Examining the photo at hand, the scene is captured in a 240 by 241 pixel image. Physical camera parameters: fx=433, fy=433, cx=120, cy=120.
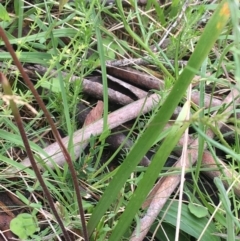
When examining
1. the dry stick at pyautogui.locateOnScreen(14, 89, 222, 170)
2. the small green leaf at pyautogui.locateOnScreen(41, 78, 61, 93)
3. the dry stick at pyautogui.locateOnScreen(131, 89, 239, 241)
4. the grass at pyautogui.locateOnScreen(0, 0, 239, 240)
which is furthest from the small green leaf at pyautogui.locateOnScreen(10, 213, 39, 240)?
the small green leaf at pyautogui.locateOnScreen(41, 78, 61, 93)

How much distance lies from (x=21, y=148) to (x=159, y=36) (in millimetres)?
655

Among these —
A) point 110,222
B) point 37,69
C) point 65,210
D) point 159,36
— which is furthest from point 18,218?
point 159,36

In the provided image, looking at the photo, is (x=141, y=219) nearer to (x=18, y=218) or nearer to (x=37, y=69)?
(x=18, y=218)

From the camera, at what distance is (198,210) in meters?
1.15

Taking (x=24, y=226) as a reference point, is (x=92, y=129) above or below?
above

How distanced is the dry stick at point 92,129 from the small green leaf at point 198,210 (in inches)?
11.2

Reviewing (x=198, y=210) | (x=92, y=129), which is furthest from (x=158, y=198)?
(x=92, y=129)

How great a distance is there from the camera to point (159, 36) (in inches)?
60.7

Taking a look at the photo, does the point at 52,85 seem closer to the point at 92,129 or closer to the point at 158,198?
the point at 92,129

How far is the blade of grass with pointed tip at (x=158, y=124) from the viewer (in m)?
0.66

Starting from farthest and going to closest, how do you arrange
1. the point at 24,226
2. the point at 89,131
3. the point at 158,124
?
the point at 89,131
the point at 24,226
the point at 158,124

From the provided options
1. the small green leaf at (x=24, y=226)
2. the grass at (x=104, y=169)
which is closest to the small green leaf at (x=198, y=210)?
the grass at (x=104, y=169)

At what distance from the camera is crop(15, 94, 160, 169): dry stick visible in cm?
117

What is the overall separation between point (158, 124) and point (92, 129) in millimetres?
493
